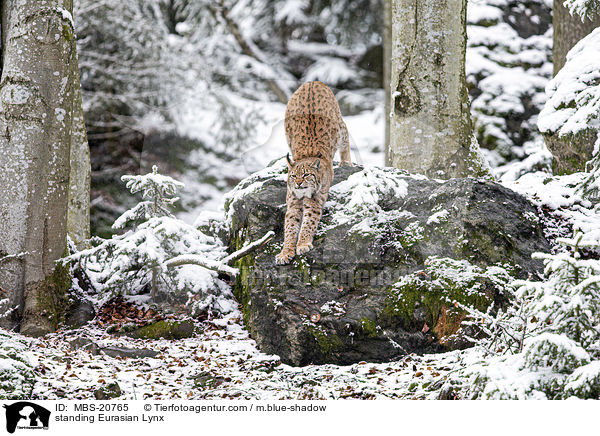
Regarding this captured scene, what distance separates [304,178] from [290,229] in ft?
1.49

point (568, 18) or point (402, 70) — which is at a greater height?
point (568, 18)

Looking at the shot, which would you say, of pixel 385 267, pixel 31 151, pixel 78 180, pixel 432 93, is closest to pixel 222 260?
pixel 385 267

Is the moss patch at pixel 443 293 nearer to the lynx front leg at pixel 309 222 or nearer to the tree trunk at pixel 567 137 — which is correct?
the lynx front leg at pixel 309 222

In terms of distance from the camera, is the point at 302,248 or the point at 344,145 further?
→ the point at 344,145

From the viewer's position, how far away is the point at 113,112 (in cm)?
1122

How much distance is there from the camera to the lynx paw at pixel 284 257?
470cm

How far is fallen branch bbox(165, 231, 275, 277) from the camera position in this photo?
4938mm

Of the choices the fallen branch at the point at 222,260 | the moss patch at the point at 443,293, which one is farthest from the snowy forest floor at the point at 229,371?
the fallen branch at the point at 222,260

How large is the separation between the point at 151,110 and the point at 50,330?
23.6 ft

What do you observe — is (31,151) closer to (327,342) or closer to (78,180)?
(78,180)

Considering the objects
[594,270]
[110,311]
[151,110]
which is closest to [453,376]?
[594,270]

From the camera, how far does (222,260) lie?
16.8 feet

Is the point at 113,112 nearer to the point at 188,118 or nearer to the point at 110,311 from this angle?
the point at 188,118

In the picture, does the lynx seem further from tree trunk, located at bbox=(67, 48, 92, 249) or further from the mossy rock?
tree trunk, located at bbox=(67, 48, 92, 249)
